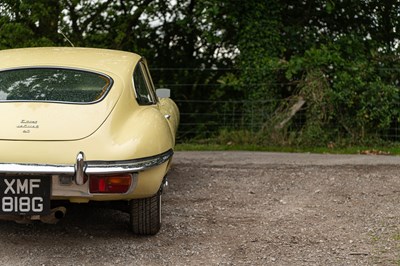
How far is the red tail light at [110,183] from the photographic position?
435cm

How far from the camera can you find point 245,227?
542 centimetres

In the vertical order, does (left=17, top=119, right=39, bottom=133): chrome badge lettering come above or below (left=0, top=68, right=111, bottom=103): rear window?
below

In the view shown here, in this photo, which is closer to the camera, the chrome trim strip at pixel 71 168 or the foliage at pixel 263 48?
the chrome trim strip at pixel 71 168

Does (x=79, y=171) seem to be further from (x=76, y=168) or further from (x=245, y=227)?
(x=245, y=227)

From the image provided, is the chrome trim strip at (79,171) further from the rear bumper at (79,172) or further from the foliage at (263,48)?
the foliage at (263,48)

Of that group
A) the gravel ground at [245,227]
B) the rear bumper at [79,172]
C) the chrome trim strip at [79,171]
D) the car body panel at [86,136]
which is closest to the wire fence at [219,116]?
the gravel ground at [245,227]

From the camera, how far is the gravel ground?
4590 mm

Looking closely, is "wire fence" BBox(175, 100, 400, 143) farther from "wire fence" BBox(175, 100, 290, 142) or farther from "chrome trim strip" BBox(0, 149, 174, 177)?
"chrome trim strip" BBox(0, 149, 174, 177)

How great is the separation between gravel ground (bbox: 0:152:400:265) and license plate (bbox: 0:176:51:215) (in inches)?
15.5

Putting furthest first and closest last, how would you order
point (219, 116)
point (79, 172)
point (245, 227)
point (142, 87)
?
point (219, 116) < point (142, 87) < point (245, 227) < point (79, 172)

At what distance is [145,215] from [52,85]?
124cm

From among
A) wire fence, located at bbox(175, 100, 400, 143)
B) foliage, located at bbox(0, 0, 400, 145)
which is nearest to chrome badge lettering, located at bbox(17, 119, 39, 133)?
foliage, located at bbox(0, 0, 400, 145)

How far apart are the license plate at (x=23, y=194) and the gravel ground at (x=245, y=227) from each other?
1.30 feet

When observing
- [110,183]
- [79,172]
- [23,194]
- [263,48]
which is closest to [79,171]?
[79,172]
